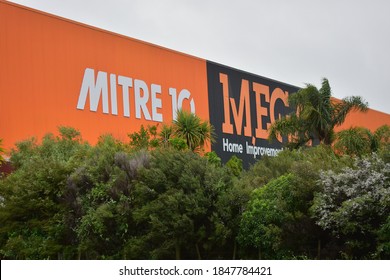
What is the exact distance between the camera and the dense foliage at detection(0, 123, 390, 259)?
888 inches

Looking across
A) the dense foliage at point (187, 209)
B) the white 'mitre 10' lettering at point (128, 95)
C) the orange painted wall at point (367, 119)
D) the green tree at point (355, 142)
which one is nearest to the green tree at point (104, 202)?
the dense foliage at point (187, 209)

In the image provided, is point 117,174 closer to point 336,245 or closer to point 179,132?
point 336,245

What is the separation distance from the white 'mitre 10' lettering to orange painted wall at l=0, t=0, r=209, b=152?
306 millimetres

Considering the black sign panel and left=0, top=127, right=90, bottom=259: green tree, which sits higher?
the black sign panel

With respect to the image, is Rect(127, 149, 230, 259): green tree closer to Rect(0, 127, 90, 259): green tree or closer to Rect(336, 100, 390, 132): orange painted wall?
Rect(0, 127, 90, 259): green tree

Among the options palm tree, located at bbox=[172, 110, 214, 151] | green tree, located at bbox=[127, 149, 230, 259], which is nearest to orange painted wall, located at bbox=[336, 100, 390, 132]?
palm tree, located at bbox=[172, 110, 214, 151]

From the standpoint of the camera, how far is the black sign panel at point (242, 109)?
54.6 meters

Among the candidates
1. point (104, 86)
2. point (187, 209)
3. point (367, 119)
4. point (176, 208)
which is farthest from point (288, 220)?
point (367, 119)

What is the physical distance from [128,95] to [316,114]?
45.7 feet

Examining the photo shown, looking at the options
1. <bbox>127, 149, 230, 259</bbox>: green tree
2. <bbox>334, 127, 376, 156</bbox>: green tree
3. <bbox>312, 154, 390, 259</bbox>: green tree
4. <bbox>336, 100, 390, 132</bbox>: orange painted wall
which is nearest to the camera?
<bbox>312, 154, 390, 259</bbox>: green tree

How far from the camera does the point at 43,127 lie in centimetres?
4031

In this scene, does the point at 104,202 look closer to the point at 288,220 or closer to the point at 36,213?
the point at 36,213

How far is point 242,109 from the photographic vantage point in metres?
57.4

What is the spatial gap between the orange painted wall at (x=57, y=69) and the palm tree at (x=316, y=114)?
1212 cm
